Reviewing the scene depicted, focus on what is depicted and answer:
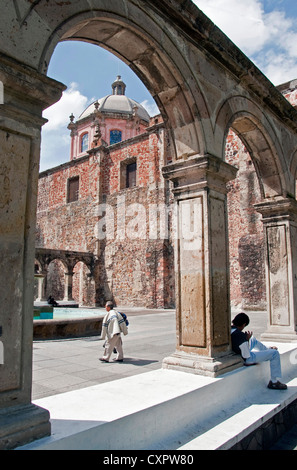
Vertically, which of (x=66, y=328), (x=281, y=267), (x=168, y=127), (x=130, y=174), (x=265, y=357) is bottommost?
(x=66, y=328)

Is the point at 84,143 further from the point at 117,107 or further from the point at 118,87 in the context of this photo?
the point at 118,87

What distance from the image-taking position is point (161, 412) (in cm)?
250

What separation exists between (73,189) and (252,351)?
19.5 metres

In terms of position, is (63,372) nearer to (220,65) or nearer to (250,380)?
(250,380)

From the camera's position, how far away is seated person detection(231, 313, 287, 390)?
375 cm

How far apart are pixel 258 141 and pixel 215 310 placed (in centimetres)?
289

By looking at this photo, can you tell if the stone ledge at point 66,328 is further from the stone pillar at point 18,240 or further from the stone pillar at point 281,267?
the stone pillar at point 18,240

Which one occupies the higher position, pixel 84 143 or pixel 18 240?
pixel 84 143

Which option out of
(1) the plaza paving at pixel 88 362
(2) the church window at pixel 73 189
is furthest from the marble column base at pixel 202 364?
(2) the church window at pixel 73 189

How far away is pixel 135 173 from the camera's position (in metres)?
18.8

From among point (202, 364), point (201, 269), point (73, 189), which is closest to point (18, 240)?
point (201, 269)

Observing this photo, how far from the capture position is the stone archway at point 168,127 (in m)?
1.94
